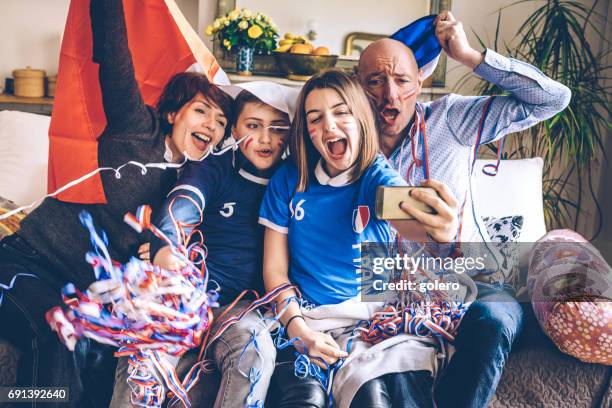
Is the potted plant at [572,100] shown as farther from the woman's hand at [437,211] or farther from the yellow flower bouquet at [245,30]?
the woman's hand at [437,211]

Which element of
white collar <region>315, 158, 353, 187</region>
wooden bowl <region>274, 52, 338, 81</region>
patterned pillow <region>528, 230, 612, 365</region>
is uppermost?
wooden bowl <region>274, 52, 338, 81</region>

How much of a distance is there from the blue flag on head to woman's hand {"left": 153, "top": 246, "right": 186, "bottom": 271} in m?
0.89

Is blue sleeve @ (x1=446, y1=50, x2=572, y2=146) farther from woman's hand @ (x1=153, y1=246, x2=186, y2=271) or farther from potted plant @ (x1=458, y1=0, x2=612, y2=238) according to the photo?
potted plant @ (x1=458, y1=0, x2=612, y2=238)

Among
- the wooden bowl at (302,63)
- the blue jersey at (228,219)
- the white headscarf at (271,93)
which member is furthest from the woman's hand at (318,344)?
the wooden bowl at (302,63)

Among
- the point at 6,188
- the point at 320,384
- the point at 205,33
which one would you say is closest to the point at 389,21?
the point at 205,33

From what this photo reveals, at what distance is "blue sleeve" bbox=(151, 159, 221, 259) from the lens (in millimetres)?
1288

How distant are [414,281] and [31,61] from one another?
8.45 feet

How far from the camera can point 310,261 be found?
1356 millimetres

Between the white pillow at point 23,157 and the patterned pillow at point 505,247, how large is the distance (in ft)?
4.51

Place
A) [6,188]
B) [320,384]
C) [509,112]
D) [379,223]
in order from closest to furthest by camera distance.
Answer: [320,384] → [379,223] → [509,112] → [6,188]

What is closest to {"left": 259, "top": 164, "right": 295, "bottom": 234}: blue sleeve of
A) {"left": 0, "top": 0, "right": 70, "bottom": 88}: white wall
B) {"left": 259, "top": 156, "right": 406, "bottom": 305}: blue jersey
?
{"left": 259, "top": 156, "right": 406, "bottom": 305}: blue jersey

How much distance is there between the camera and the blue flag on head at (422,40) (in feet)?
5.22

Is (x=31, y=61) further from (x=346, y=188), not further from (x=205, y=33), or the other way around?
(x=346, y=188)

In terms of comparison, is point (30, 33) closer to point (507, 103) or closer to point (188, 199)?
point (188, 199)
